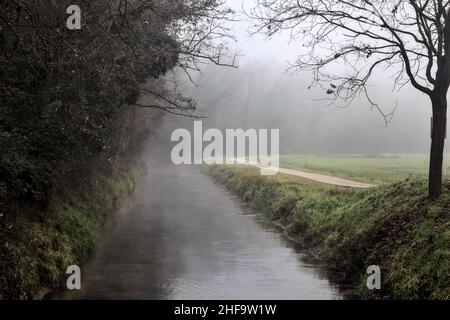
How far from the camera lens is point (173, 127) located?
99.1 meters

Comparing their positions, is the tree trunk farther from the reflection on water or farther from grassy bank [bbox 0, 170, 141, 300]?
grassy bank [bbox 0, 170, 141, 300]

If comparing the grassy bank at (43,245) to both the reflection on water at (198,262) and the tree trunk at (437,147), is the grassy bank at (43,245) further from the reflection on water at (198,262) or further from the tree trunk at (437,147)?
the tree trunk at (437,147)

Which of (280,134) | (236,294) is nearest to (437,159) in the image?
(236,294)

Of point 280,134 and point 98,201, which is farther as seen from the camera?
point 280,134

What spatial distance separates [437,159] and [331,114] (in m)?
121

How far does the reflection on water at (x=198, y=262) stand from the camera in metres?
12.8

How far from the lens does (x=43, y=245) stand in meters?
13.2

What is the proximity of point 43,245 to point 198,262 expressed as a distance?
4.68 meters

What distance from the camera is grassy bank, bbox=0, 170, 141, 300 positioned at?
1102 centimetres

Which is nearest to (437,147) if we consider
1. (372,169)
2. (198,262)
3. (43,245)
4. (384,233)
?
(384,233)

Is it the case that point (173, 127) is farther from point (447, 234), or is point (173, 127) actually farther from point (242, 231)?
point (447, 234)

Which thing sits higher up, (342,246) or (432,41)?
(432,41)

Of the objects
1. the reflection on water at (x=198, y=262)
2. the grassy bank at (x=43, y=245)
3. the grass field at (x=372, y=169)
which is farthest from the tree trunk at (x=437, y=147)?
the grassy bank at (x=43, y=245)

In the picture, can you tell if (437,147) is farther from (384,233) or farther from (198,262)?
(198,262)
